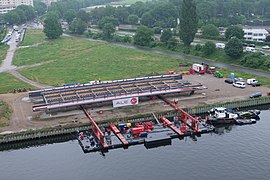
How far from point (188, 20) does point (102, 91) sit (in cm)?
6146

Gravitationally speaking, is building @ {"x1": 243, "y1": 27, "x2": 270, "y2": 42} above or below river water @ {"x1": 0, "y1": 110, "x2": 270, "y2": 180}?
above

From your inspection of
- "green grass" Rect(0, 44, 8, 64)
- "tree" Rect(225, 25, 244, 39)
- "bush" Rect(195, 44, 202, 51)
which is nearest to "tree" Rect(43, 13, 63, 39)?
"green grass" Rect(0, 44, 8, 64)

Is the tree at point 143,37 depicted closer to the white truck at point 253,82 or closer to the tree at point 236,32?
the tree at point 236,32

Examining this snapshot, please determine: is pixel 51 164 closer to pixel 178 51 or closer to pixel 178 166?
pixel 178 166

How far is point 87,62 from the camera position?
12094cm

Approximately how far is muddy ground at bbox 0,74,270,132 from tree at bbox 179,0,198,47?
43.0 metres

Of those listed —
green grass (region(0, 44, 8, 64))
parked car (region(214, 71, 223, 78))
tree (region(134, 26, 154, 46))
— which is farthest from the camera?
tree (region(134, 26, 154, 46))

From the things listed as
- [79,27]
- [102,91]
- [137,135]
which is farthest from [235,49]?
[79,27]

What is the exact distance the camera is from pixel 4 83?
9450 centimetres

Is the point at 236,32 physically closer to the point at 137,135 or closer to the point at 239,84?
the point at 239,84

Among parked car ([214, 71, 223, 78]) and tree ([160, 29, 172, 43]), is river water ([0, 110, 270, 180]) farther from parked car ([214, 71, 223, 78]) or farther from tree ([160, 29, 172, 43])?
tree ([160, 29, 172, 43])

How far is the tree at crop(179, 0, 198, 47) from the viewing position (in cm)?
12825

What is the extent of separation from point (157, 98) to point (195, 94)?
8.94m

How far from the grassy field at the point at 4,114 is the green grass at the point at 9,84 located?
1136 centimetres
